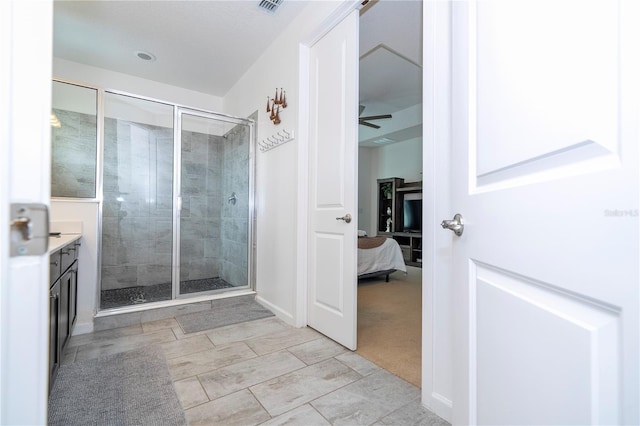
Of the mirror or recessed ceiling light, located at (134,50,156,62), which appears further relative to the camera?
recessed ceiling light, located at (134,50,156,62)

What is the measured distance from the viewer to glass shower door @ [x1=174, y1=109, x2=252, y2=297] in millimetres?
3473

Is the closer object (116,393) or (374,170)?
(116,393)

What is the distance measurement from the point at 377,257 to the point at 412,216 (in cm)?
249

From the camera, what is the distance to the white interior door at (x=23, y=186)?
0.37 m

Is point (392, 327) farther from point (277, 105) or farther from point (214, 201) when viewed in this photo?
point (214, 201)

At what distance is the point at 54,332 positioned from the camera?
149 centimetres

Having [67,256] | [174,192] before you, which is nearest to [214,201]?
[174,192]

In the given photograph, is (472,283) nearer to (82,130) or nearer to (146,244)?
(82,130)

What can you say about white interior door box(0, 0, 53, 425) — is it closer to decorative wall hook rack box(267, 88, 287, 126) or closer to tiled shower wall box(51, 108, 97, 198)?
decorative wall hook rack box(267, 88, 287, 126)

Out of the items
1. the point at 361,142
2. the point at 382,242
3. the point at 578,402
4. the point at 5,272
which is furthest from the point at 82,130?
the point at 361,142

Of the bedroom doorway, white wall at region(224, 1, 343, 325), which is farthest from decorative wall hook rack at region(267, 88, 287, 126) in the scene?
the bedroom doorway

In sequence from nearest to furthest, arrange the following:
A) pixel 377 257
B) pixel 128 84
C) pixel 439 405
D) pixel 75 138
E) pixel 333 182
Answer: pixel 439 405, pixel 333 182, pixel 75 138, pixel 128 84, pixel 377 257

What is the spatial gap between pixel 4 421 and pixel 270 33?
3243 millimetres

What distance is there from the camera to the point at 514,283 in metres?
0.65
